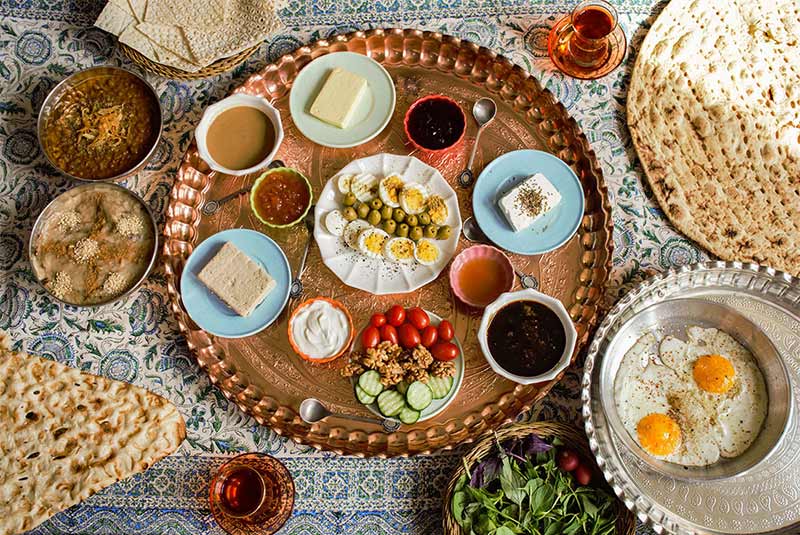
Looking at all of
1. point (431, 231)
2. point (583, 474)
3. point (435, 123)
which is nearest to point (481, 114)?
point (435, 123)

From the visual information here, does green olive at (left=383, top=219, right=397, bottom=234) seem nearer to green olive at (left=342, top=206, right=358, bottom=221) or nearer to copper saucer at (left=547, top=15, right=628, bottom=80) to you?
green olive at (left=342, top=206, right=358, bottom=221)

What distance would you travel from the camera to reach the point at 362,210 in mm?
3514

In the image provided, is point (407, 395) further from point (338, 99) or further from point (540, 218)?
point (338, 99)

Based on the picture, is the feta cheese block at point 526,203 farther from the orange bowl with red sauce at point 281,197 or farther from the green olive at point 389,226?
the orange bowl with red sauce at point 281,197

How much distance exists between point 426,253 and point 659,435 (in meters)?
1.50

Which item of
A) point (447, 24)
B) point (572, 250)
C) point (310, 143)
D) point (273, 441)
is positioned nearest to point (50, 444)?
point (273, 441)

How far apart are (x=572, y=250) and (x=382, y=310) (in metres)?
1.09

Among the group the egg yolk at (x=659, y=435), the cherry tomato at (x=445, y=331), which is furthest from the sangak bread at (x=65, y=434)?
the egg yolk at (x=659, y=435)

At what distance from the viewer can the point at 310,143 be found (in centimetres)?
370

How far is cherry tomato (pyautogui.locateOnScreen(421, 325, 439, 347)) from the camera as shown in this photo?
3.42 metres

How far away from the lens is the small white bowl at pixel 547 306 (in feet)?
10.8

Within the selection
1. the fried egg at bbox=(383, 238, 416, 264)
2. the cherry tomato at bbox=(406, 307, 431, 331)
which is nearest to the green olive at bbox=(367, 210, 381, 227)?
the fried egg at bbox=(383, 238, 416, 264)

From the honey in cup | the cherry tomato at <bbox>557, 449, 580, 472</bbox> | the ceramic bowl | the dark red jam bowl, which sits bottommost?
the cherry tomato at <bbox>557, 449, 580, 472</bbox>

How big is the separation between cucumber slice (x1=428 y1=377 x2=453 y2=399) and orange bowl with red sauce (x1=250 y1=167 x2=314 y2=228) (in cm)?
111
